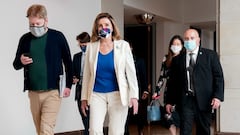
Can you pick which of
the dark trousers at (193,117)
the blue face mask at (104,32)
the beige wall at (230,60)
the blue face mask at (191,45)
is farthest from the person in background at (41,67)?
the beige wall at (230,60)

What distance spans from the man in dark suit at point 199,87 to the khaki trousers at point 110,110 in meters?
0.94

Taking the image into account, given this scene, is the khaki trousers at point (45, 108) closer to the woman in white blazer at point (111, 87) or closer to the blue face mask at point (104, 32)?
the woman in white blazer at point (111, 87)

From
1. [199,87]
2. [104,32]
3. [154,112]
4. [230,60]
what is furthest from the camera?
[230,60]

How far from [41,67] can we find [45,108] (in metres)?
0.38

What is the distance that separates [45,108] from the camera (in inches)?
156

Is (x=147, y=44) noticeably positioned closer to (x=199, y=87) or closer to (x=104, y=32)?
(x=199, y=87)

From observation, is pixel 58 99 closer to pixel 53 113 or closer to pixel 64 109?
pixel 53 113

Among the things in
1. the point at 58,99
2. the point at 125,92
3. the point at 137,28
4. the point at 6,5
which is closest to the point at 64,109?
the point at 6,5

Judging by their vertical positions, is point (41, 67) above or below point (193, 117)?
above

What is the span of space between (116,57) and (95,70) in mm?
215

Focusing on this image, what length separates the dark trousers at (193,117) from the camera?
14.6ft

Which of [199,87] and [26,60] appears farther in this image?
[199,87]

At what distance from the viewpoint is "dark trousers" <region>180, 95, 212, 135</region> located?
4449 mm

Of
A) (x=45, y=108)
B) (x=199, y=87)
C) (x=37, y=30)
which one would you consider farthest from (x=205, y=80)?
(x=37, y=30)
